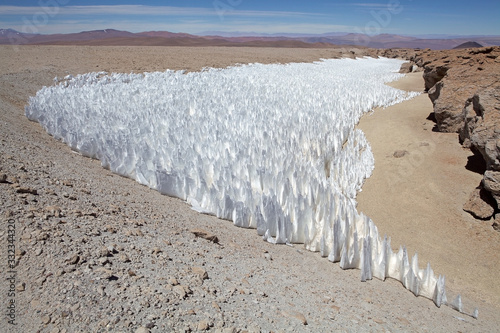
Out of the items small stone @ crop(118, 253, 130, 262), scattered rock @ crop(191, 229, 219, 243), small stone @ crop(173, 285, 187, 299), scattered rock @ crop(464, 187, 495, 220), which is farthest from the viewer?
scattered rock @ crop(464, 187, 495, 220)

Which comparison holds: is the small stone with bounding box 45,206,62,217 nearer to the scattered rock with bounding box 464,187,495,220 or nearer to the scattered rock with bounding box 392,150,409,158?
the scattered rock with bounding box 464,187,495,220

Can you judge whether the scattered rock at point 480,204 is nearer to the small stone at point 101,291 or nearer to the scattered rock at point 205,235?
the scattered rock at point 205,235

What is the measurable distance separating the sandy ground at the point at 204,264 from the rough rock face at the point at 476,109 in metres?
0.38

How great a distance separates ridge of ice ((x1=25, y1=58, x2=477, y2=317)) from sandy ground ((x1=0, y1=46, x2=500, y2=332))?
16cm

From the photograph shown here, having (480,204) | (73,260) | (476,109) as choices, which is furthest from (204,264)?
(476,109)

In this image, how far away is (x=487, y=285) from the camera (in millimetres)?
2889

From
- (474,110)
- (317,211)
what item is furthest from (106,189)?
(474,110)

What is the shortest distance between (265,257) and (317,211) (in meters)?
0.78

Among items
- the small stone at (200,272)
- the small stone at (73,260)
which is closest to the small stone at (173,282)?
the small stone at (200,272)

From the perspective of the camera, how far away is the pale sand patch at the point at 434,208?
308 cm

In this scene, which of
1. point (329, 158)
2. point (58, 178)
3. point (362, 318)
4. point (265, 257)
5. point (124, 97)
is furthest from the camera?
point (124, 97)

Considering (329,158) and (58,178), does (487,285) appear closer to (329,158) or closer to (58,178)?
(329,158)

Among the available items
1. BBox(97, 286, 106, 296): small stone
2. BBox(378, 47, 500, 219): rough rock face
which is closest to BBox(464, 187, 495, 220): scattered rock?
BBox(378, 47, 500, 219): rough rock face

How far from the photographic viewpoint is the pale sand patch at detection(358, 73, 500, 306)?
308 cm
